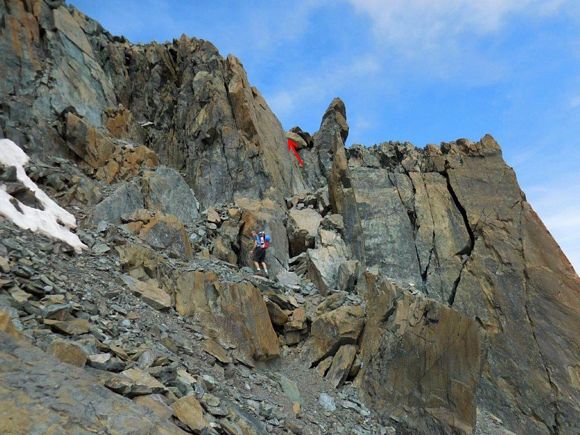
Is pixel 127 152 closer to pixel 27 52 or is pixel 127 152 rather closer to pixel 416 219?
pixel 27 52

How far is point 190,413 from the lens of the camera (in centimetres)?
962

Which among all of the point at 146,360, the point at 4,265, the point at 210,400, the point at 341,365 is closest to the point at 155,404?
the point at 146,360

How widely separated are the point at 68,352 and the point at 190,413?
10.2 feet

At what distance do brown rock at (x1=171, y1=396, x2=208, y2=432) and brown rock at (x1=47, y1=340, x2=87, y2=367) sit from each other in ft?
7.66

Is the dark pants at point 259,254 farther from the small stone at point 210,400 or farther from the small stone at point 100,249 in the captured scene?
the small stone at point 210,400

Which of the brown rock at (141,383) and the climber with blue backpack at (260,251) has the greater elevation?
the climber with blue backpack at (260,251)

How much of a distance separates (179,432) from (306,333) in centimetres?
1300

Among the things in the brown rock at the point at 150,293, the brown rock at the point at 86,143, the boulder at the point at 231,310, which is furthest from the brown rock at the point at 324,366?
the brown rock at the point at 86,143

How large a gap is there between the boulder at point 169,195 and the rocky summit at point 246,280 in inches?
5.8

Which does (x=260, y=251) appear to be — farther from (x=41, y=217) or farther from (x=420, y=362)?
(x=41, y=217)

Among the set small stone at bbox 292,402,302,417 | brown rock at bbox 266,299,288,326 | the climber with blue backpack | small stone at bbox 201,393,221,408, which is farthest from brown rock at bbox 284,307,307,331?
small stone at bbox 201,393,221,408

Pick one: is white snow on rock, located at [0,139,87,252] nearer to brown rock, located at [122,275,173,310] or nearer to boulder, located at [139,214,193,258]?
brown rock, located at [122,275,173,310]

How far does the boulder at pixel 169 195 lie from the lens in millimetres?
26391

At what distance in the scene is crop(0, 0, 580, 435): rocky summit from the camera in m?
10.5
